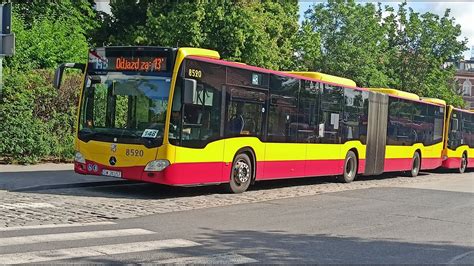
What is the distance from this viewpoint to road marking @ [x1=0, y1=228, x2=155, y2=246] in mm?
7515

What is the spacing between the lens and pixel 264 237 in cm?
873

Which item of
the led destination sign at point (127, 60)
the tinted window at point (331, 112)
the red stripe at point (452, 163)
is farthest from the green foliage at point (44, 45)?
the red stripe at point (452, 163)

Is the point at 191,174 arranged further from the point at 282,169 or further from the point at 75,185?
the point at 282,169

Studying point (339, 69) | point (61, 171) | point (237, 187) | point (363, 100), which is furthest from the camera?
point (339, 69)

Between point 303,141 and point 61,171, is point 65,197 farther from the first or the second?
point 303,141

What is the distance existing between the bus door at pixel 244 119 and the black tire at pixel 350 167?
5124 mm

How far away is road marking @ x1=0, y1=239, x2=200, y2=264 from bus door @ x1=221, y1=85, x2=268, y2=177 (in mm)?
5310

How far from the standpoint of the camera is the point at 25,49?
814 inches

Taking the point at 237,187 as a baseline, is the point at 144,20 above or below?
above

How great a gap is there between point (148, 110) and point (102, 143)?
1.26m

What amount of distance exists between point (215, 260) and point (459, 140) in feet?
78.3

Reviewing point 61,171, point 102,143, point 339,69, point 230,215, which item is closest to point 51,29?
point 61,171

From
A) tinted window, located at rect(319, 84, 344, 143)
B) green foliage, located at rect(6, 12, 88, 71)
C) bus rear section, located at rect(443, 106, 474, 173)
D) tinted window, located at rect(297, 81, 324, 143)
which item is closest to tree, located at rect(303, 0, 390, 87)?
bus rear section, located at rect(443, 106, 474, 173)

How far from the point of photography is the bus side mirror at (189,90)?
11805 mm
